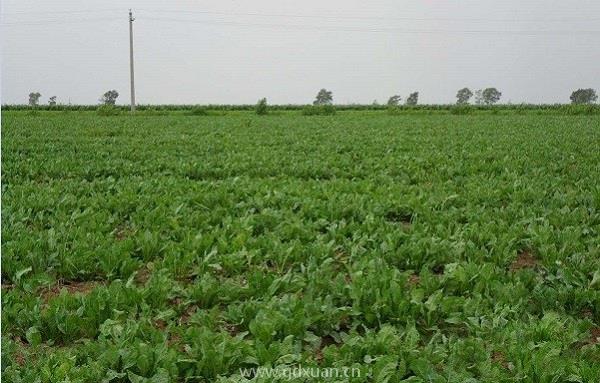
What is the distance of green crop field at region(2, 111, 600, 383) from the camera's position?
293 cm

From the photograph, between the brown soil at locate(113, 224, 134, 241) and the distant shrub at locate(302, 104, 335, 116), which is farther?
the distant shrub at locate(302, 104, 335, 116)

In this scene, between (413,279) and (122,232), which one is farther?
(122,232)

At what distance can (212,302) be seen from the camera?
12.6 ft

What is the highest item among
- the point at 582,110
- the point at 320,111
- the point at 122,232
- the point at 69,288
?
the point at 582,110

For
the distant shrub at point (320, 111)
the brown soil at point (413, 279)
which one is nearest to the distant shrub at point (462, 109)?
the distant shrub at point (320, 111)

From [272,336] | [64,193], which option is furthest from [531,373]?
[64,193]

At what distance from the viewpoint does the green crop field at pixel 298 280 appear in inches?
115

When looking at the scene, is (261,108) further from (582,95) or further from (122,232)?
(582,95)

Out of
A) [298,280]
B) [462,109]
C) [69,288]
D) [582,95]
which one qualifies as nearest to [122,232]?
[69,288]

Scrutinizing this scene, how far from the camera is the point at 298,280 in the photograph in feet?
13.4

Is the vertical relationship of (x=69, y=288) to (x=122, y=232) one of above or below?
below

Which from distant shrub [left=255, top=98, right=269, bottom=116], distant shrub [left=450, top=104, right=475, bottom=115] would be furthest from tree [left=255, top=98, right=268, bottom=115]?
distant shrub [left=450, top=104, right=475, bottom=115]

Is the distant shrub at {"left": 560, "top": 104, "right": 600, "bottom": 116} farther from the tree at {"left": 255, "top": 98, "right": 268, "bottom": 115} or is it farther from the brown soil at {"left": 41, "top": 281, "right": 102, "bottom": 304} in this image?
the brown soil at {"left": 41, "top": 281, "right": 102, "bottom": 304}

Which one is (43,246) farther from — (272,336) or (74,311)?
(272,336)
